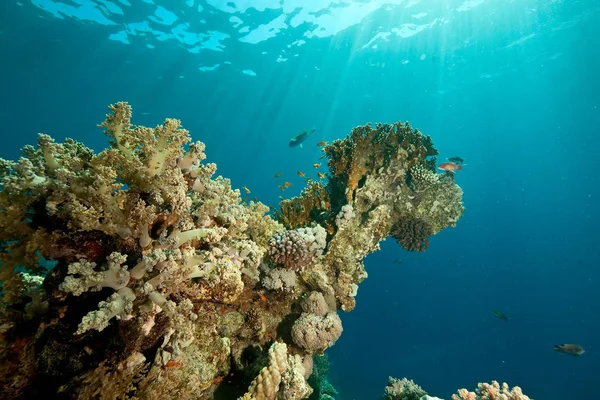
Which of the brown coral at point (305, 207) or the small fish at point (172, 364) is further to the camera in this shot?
the brown coral at point (305, 207)

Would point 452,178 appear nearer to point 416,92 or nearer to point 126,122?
point 126,122

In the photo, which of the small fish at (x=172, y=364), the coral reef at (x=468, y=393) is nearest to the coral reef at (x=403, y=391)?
the coral reef at (x=468, y=393)

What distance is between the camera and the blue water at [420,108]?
100 feet

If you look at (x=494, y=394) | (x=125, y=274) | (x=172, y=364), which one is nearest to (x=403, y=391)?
(x=494, y=394)

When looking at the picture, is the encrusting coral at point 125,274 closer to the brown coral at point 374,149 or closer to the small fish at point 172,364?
the small fish at point 172,364

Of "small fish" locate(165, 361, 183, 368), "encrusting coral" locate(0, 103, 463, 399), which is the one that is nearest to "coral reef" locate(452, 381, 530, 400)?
"encrusting coral" locate(0, 103, 463, 399)

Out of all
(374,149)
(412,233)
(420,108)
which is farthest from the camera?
(420,108)

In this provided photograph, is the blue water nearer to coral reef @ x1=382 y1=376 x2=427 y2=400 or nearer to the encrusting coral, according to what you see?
coral reef @ x1=382 y1=376 x2=427 y2=400

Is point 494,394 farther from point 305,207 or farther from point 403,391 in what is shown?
point 305,207

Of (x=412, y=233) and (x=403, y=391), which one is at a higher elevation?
(x=412, y=233)

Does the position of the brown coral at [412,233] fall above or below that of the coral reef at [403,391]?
above

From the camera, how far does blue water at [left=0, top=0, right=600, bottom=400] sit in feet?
100

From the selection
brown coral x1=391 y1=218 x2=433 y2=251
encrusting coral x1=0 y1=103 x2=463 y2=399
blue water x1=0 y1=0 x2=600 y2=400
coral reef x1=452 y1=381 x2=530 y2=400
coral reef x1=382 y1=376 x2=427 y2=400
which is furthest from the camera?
blue water x1=0 y1=0 x2=600 y2=400

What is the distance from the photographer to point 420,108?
5928cm
